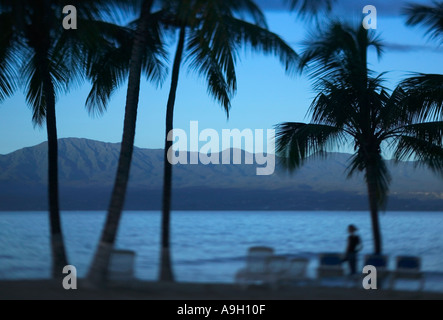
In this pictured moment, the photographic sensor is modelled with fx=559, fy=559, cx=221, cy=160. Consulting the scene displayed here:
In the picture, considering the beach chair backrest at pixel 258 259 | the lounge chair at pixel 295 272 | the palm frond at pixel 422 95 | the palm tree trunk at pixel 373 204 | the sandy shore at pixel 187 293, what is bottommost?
the sandy shore at pixel 187 293

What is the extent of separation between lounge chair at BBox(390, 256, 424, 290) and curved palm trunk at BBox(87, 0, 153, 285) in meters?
6.50

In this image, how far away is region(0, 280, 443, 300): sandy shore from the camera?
10.5m

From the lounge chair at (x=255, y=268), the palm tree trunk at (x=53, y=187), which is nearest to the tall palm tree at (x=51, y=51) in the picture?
the palm tree trunk at (x=53, y=187)

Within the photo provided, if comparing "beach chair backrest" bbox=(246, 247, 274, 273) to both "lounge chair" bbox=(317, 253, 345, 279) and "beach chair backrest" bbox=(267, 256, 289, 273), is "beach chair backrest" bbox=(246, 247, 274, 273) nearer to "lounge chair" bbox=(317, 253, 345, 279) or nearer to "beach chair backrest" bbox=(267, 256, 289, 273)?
"beach chair backrest" bbox=(267, 256, 289, 273)

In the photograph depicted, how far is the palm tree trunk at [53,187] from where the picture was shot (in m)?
13.3

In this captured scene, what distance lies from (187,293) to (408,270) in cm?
547

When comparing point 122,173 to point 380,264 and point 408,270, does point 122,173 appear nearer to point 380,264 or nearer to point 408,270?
point 380,264

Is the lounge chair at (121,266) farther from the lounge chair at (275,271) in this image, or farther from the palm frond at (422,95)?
the palm frond at (422,95)

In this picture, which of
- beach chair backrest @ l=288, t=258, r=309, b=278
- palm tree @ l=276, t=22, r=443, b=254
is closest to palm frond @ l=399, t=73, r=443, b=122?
palm tree @ l=276, t=22, r=443, b=254

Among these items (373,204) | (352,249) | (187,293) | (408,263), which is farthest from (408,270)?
(187,293)

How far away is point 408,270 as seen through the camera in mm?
13203

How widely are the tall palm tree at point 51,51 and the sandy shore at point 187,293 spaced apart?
7.58 ft

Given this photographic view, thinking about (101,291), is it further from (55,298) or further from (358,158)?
(358,158)
